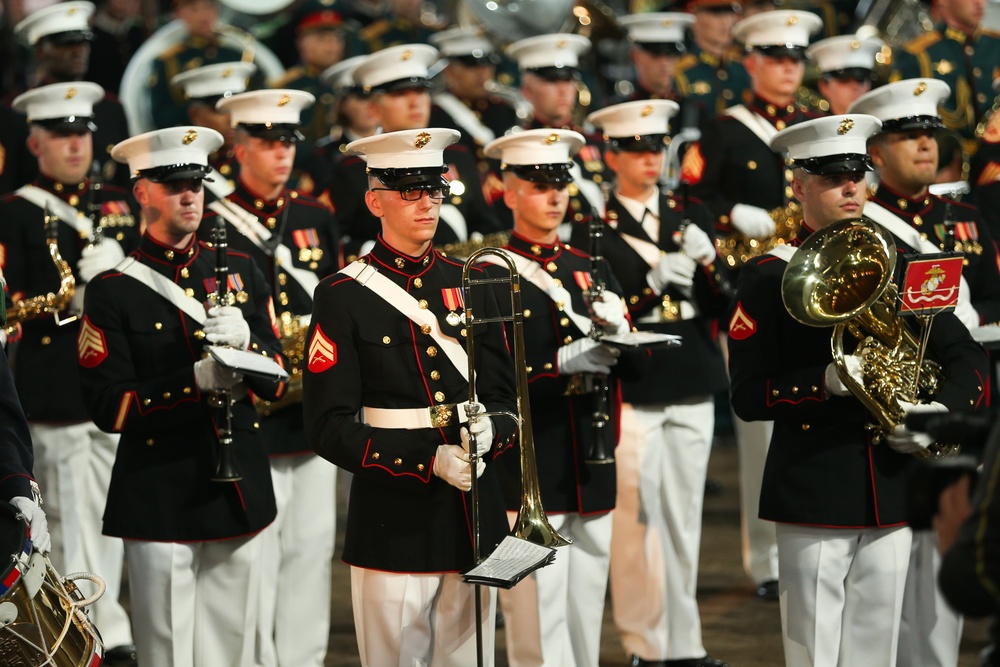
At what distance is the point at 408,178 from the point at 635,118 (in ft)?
7.05

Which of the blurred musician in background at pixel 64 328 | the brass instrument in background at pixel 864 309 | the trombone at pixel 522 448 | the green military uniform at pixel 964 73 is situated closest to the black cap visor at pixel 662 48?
the green military uniform at pixel 964 73

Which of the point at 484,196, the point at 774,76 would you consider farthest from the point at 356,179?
the point at 774,76

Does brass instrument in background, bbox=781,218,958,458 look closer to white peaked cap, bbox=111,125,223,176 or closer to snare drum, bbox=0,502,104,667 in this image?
white peaked cap, bbox=111,125,223,176

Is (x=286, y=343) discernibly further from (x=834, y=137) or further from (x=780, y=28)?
(x=780, y=28)

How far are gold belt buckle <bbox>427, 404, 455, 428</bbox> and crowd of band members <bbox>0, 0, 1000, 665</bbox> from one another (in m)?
0.14

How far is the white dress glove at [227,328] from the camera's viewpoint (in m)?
5.24

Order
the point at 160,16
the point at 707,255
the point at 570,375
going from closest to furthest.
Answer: the point at 570,375
the point at 707,255
the point at 160,16

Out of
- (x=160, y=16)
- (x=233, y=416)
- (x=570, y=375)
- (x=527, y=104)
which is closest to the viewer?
(x=233, y=416)

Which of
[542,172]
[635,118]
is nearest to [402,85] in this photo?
[635,118]

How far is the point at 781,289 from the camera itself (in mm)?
5148

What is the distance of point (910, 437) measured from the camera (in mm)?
5027

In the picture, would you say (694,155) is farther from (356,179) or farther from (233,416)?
(233,416)

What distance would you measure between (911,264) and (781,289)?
44 cm

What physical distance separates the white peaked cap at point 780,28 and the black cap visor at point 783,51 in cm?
1
